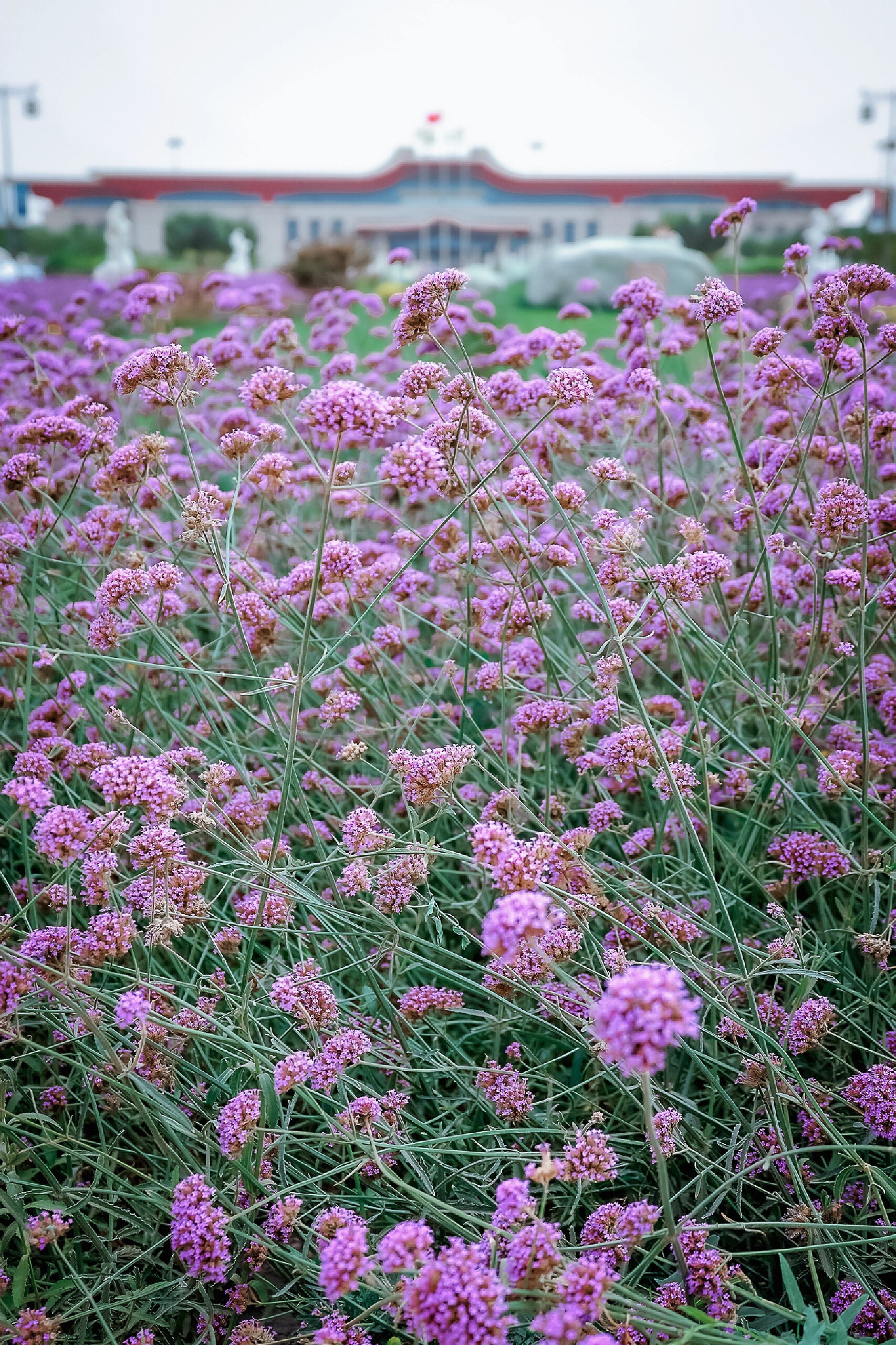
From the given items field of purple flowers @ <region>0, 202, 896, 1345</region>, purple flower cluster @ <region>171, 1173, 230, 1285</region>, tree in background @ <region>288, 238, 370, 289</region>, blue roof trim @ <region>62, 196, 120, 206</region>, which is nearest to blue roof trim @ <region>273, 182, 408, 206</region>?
blue roof trim @ <region>62, 196, 120, 206</region>

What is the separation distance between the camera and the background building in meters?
33.1

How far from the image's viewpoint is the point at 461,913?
184 cm

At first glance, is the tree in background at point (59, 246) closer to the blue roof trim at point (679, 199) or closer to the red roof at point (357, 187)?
the red roof at point (357, 187)

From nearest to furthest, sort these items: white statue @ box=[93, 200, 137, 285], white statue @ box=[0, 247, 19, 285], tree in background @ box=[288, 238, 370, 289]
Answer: white statue @ box=[93, 200, 137, 285] → tree in background @ box=[288, 238, 370, 289] → white statue @ box=[0, 247, 19, 285]

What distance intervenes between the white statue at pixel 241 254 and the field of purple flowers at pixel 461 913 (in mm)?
19889

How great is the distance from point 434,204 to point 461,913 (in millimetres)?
39030

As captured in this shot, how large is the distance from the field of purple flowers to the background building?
3226 centimetres

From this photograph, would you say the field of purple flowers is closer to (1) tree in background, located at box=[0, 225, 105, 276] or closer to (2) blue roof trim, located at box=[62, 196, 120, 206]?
(1) tree in background, located at box=[0, 225, 105, 276]

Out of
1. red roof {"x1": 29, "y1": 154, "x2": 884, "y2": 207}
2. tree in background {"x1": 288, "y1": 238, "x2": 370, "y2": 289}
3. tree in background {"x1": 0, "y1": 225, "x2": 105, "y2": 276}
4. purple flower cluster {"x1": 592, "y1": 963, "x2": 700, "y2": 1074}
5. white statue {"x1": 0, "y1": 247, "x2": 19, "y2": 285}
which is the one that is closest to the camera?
purple flower cluster {"x1": 592, "y1": 963, "x2": 700, "y2": 1074}

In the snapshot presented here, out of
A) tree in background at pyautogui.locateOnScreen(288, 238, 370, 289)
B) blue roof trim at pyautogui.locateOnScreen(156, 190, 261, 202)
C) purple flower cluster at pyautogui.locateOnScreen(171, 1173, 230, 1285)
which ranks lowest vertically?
purple flower cluster at pyautogui.locateOnScreen(171, 1173, 230, 1285)

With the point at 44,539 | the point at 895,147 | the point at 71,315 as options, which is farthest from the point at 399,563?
the point at 895,147

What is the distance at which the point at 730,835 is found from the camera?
2.00 meters

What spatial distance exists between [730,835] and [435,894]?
65cm

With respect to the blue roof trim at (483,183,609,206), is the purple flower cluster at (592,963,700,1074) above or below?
below
